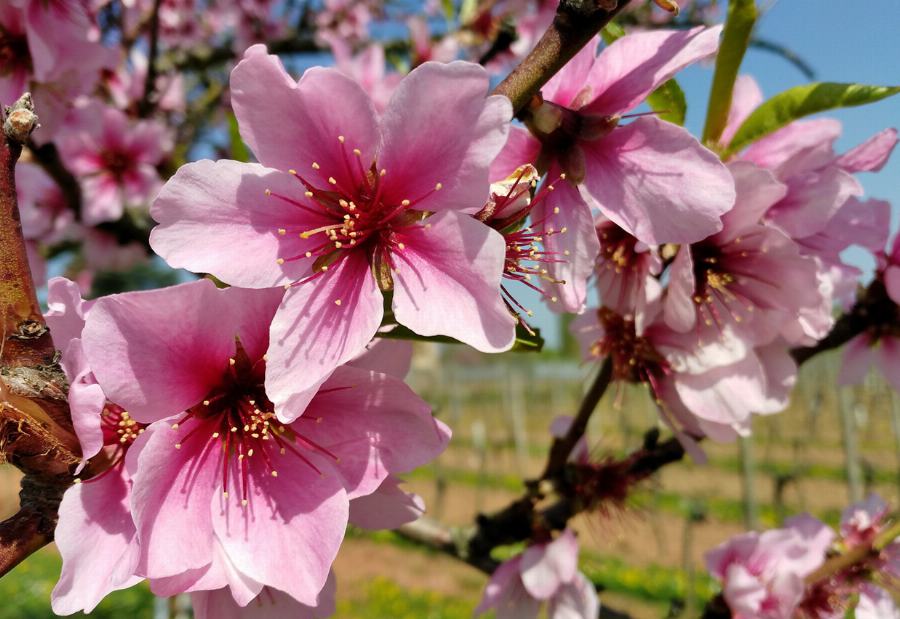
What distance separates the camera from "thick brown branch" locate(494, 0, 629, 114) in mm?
569

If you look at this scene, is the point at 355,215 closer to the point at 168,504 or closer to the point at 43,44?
the point at 168,504

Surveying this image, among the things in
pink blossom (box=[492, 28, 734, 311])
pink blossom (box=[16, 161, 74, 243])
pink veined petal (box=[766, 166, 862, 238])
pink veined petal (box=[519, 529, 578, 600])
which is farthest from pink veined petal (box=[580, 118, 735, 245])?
pink blossom (box=[16, 161, 74, 243])

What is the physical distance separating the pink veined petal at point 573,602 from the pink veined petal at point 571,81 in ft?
2.64

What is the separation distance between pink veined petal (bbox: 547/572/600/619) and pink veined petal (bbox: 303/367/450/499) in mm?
645

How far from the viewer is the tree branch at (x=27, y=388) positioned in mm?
550

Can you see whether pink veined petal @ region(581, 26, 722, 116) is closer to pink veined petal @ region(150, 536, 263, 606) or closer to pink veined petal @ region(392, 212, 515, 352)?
pink veined petal @ region(392, 212, 515, 352)

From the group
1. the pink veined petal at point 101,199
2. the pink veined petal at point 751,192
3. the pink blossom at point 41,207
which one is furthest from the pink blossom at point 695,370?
the pink blossom at point 41,207

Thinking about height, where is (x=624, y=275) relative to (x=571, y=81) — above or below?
below

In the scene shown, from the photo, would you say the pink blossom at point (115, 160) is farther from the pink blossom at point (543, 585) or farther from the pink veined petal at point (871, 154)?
the pink veined petal at point (871, 154)

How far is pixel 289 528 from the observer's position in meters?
0.59

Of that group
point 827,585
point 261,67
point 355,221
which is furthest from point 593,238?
point 827,585

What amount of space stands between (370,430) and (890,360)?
96 centimetres

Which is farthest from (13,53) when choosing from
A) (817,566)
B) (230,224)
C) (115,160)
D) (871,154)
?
(817,566)

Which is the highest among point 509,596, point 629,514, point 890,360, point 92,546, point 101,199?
point 890,360
